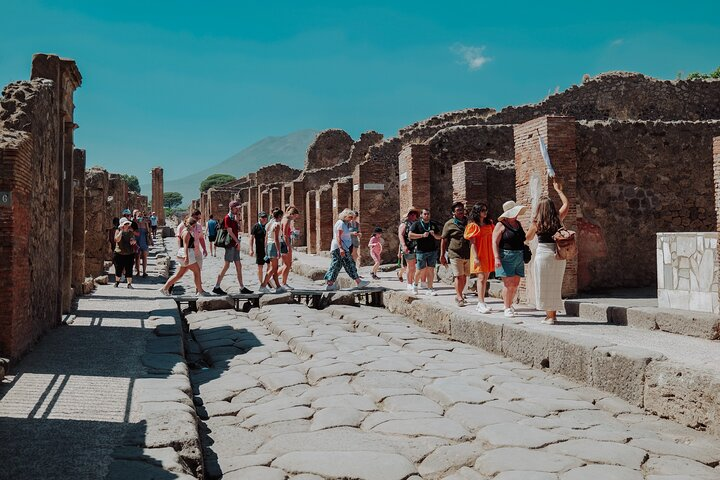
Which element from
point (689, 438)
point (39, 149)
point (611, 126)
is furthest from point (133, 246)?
point (689, 438)

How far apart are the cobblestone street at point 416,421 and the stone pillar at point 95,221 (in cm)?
794

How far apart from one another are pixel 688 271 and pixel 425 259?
4430 millimetres

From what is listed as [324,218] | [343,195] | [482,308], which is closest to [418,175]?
[343,195]

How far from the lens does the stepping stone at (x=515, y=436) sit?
3.99m

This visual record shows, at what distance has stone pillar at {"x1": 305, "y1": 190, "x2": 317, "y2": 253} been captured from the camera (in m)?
25.0

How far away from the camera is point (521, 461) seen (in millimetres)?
3672

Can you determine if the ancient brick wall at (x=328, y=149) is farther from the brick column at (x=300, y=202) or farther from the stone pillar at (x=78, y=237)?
the stone pillar at (x=78, y=237)

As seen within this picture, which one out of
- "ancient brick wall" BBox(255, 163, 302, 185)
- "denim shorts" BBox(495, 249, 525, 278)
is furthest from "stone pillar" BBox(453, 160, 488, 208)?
"ancient brick wall" BBox(255, 163, 302, 185)

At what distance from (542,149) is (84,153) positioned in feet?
26.7

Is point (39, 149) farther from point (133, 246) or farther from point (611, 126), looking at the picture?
point (611, 126)

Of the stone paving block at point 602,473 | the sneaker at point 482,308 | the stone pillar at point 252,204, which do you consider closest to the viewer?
the stone paving block at point 602,473

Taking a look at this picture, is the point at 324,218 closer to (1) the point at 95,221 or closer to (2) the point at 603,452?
(1) the point at 95,221

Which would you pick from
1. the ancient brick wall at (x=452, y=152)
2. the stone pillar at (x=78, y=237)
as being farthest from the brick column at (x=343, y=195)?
the stone pillar at (x=78, y=237)

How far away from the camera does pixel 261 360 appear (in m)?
6.98
